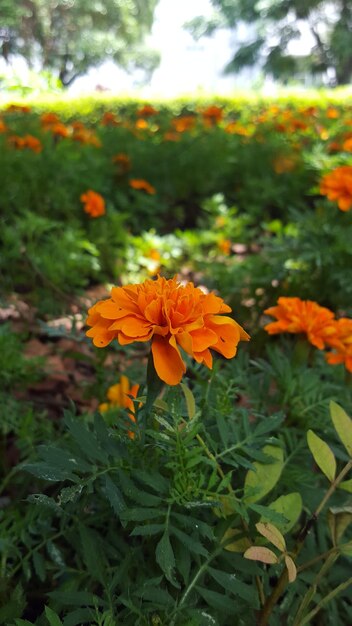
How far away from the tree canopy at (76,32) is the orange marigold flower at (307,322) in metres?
27.4

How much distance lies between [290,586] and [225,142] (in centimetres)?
416

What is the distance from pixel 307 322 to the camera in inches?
52.0

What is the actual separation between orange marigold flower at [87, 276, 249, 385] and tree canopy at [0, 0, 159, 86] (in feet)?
90.9

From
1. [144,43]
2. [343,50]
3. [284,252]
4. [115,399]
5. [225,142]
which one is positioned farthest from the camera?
[144,43]

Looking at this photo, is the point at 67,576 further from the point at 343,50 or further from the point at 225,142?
the point at 343,50

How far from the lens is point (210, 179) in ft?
14.0

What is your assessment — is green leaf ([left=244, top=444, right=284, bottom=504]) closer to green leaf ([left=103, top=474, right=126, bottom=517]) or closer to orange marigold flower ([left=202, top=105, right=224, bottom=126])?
green leaf ([left=103, top=474, right=126, bottom=517])

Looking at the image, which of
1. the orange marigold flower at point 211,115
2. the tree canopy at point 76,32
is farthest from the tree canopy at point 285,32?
the orange marigold flower at point 211,115

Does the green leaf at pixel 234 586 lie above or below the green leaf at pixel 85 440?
below

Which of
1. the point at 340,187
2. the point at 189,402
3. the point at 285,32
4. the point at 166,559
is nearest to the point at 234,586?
the point at 166,559

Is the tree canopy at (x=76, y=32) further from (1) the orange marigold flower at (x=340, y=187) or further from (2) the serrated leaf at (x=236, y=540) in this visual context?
(2) the serrated leaf at (x=236, y=540)

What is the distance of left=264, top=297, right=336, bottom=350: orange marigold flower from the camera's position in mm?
1308

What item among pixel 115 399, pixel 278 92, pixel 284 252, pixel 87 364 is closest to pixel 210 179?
pixel 284 252

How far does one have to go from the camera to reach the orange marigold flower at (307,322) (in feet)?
4.29
